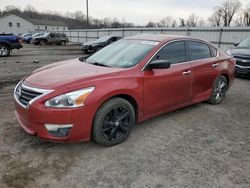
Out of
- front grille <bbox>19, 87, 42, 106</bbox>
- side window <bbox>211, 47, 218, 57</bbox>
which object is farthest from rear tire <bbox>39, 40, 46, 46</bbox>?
front grille <bbox>19, 87, 42, 106</bbox>

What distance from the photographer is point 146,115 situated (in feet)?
13.2

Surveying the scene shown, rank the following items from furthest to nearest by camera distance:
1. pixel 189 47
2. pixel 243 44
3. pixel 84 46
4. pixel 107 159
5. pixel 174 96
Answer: pixel 84 46
pixel 243 44
pixel 189 47
pixel 174 96
pixel 107 159

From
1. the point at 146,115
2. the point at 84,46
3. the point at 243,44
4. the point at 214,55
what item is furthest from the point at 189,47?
the point at 84,46

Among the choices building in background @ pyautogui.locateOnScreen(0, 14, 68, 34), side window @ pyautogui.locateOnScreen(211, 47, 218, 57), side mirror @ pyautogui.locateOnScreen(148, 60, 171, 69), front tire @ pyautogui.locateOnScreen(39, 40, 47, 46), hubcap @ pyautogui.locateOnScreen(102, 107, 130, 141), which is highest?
building in background @ pyautogui.locateOnScreen(0, 14, 68, 34)

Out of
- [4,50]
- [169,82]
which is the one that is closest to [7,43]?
[4,50]

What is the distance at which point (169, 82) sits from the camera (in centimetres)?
420

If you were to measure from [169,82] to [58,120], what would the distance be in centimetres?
205

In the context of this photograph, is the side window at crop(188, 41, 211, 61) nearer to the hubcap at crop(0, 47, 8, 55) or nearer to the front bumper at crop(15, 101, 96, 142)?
the front bumper at crop(15, 101, 96, 142)

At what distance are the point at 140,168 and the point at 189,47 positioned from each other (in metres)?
2.74

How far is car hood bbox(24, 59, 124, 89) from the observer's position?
10.5ft

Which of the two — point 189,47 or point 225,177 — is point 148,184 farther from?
point 189,47

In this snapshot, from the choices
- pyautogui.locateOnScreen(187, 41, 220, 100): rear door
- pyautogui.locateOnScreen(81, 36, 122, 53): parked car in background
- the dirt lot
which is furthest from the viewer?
pyautogui.locateOnScreen(81, 36, 122, 53): parked car in background

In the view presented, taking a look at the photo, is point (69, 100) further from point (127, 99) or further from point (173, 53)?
point (173, 53)

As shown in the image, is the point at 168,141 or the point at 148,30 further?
the point at 148,30
